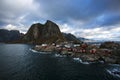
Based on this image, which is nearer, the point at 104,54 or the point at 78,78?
the point at 78,78

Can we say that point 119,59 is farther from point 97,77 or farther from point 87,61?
point 97,77

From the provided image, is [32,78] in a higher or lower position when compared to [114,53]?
lower

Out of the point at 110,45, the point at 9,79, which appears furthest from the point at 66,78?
the point at 110,45

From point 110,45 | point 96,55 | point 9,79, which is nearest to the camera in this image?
point 9,79

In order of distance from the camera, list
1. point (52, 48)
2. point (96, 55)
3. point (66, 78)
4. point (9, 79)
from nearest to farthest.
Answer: point (9, 79) → point (66, 78) → point (96, 55) → point (52, 48)

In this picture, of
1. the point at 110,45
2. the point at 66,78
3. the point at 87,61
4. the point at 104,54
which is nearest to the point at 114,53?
the point at 104,54

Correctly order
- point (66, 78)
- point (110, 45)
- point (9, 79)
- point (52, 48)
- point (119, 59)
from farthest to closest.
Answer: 1. point (52, 48)
2. point (110, 45)
3. point (119, 59)
4. point (66, 78)
5. point (9, 79)

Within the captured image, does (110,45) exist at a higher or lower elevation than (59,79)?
higher

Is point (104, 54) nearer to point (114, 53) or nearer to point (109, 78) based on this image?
point (114, 53)

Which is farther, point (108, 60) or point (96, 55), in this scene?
point (96, 55)
